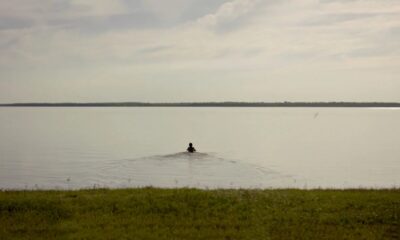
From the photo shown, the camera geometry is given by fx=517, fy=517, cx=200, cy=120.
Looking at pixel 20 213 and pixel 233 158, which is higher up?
pixel 233 158

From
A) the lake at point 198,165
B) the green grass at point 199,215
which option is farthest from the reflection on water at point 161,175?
the green grass at point 199,215

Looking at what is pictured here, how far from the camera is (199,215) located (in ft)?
56.2

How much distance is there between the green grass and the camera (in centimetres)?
1488

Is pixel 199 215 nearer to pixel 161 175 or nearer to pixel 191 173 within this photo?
pixel 161 175

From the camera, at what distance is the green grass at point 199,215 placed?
14.9 meters

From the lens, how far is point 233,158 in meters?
57.7

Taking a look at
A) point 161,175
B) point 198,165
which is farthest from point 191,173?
point 198,165

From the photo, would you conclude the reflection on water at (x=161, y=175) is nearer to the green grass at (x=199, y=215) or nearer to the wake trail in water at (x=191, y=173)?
the wake trail in water at (x=191, y=173)

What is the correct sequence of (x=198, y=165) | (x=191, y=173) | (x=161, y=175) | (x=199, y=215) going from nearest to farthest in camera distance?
1. (x=199, y=215)
2. (x=161, y=175)
3. (x=191, y=173)
4. (x=198, y=165)

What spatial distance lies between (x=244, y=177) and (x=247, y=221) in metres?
25.4

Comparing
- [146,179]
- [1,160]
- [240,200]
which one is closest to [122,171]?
[146,179]

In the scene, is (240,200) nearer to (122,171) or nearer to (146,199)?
(146,199)

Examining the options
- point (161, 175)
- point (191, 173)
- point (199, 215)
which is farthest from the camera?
point (191, 173)

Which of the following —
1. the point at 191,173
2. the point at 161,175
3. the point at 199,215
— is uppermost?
the point at 191,173
